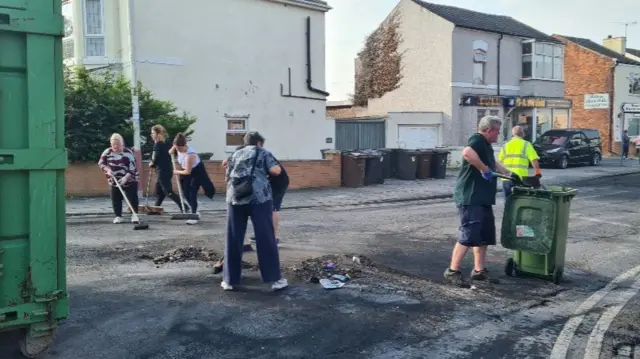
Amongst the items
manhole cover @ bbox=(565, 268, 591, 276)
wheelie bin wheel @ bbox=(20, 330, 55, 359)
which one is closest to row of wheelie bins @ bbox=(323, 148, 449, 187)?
manhole cover @ bbox=(565, 268, 591, 276)

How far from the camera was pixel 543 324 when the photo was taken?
5.11 m

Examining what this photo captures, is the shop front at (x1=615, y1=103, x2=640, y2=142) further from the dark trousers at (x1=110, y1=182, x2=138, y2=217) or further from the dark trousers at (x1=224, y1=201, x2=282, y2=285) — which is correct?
the dark trousers at (x1=224, y1=201, x2=282, y2=285)

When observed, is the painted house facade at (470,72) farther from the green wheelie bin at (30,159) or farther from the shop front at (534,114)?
the green wheelie bin at (30,159)

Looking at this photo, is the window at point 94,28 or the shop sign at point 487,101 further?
the shop sign at point 487,101

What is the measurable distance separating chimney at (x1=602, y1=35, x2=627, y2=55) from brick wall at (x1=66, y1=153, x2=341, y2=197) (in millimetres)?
30256

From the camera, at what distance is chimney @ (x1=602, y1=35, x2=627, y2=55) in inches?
1544

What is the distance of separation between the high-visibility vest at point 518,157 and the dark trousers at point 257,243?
18.6 feet

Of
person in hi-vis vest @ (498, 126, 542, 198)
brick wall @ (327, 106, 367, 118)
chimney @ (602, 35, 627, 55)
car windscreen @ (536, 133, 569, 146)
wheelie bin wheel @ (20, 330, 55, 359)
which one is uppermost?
chimney @ (602, 35, 627, 55)

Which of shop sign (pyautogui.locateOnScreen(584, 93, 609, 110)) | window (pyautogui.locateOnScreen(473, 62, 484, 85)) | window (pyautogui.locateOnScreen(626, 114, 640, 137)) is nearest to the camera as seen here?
window (pyautogui.locateOnScreen(473, 62, 484, 85))

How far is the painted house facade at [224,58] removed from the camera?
1805 cm

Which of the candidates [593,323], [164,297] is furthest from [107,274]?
[593,323]

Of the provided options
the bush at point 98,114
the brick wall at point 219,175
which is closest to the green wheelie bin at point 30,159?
the brick wall at point 219,175

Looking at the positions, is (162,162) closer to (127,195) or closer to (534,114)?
(127,195)

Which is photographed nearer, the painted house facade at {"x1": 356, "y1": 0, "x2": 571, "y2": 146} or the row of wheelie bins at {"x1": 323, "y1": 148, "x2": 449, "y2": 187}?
the row of wheelie bins at {"x1": 323, "y1": 148, "x2": 449, "y2": 187}
